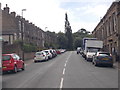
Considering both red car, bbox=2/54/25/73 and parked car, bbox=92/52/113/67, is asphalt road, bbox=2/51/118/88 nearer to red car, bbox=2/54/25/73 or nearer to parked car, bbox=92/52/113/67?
red car, bbox=2/54/25/73

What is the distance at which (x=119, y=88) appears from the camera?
34.2 ft

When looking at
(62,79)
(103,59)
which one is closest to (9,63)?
(62,79)

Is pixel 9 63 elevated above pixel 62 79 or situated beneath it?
elevated above

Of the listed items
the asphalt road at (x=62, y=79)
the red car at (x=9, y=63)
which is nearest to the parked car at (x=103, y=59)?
the asphalt road at (x=62, y=79)

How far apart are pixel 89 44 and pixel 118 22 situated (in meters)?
5.02

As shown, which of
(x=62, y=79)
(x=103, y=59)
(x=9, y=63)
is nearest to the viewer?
(x=62, y=79)

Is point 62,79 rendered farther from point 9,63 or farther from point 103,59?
point 103,59

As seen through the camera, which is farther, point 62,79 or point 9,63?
point 9,63

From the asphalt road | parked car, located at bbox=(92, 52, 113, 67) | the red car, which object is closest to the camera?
the asphalt road

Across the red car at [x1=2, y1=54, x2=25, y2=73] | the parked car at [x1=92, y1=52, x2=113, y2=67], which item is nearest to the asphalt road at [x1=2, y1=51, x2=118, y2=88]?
the red car at [x1=2, y1=54, x2=25, y2=73]

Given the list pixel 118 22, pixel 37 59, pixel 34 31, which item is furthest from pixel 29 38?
pixel 118 22

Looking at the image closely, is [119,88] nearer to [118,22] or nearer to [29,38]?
[118,22]

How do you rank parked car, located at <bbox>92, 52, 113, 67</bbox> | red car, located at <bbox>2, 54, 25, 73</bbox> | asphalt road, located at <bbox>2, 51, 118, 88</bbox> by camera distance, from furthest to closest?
parked car, located at <bbox>92, 52, 113, 67</bbox>
red car, located at <bbox>2, 54, 25, 73</bbox>
asphalt road, located at <bbox>2, 51, 118, 88</bbox>

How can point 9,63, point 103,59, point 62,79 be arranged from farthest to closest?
point 103,59 → point 9,63 → point 62,79
